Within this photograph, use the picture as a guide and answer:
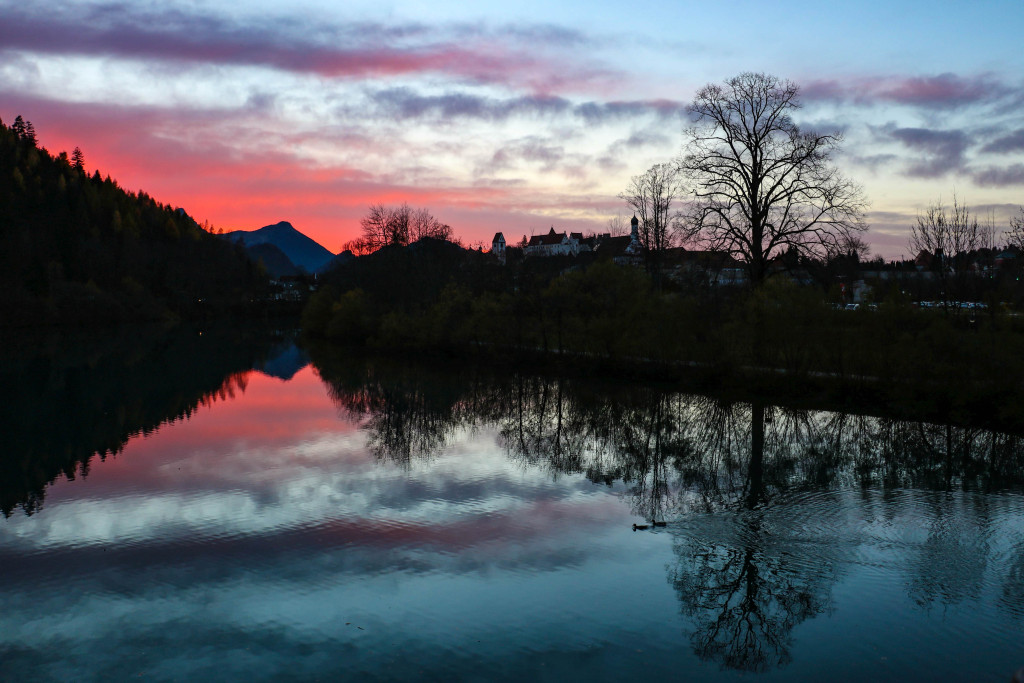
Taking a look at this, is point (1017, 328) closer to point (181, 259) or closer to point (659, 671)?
point (659, 671)

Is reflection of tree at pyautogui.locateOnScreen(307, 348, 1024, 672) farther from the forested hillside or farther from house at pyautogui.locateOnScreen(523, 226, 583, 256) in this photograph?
house at pyautogui.locateOnScreen(523, 226, 583, 256)

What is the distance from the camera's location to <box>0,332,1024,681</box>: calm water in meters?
7.67

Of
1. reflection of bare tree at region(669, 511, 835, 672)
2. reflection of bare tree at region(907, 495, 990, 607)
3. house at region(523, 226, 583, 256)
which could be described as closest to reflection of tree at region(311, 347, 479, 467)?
reflection of bare tree at region(669, 511, 835, 672)

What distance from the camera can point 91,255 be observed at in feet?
325

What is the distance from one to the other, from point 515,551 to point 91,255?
105m

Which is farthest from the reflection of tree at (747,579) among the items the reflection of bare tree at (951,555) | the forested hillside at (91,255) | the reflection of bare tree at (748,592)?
the forested hillside at (91,255)

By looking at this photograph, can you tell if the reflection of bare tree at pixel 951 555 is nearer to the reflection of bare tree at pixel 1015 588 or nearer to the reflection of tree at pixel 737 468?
the reflection of tree at pixel 737 468

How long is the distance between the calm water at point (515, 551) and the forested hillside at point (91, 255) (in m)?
72.4

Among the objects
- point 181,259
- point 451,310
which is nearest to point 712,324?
point 451,310

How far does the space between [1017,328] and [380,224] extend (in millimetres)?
59145

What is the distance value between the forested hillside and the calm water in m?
72.4

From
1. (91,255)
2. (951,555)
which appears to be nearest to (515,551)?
(951,555)

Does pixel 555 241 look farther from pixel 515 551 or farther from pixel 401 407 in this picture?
pixel 515 551

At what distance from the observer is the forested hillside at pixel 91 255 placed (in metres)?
83.8
